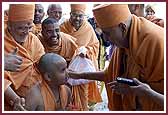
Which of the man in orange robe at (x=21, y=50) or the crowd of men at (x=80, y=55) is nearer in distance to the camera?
the crowd of men at (x=80, y=55)

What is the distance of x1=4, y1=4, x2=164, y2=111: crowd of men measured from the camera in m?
1.82

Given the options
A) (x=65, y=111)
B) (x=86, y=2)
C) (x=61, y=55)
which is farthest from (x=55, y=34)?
(x=65, y=111)

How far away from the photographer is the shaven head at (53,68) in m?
1.99

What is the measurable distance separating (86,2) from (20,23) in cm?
33

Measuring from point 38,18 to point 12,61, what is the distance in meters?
0.24

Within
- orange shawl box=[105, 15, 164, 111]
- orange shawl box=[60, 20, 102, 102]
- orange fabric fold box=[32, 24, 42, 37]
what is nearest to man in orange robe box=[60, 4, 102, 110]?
orange shawl box=[60, 20, 102, 102]

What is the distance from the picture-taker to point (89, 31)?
6.81 ft

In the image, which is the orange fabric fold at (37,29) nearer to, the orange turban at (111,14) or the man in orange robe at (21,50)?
the man in orange robe at (21,50)

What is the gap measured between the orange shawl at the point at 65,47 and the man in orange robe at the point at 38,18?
1.5 inches

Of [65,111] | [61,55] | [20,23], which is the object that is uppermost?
[20,23]

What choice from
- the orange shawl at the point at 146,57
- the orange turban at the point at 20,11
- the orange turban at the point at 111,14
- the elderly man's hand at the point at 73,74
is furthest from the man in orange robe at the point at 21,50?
the orange shawl at the point at 146,57

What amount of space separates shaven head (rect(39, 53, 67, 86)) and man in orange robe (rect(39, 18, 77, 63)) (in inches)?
1.5

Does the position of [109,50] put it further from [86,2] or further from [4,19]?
[4,19]

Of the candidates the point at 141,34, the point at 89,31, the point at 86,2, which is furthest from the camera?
the point at 89,31
